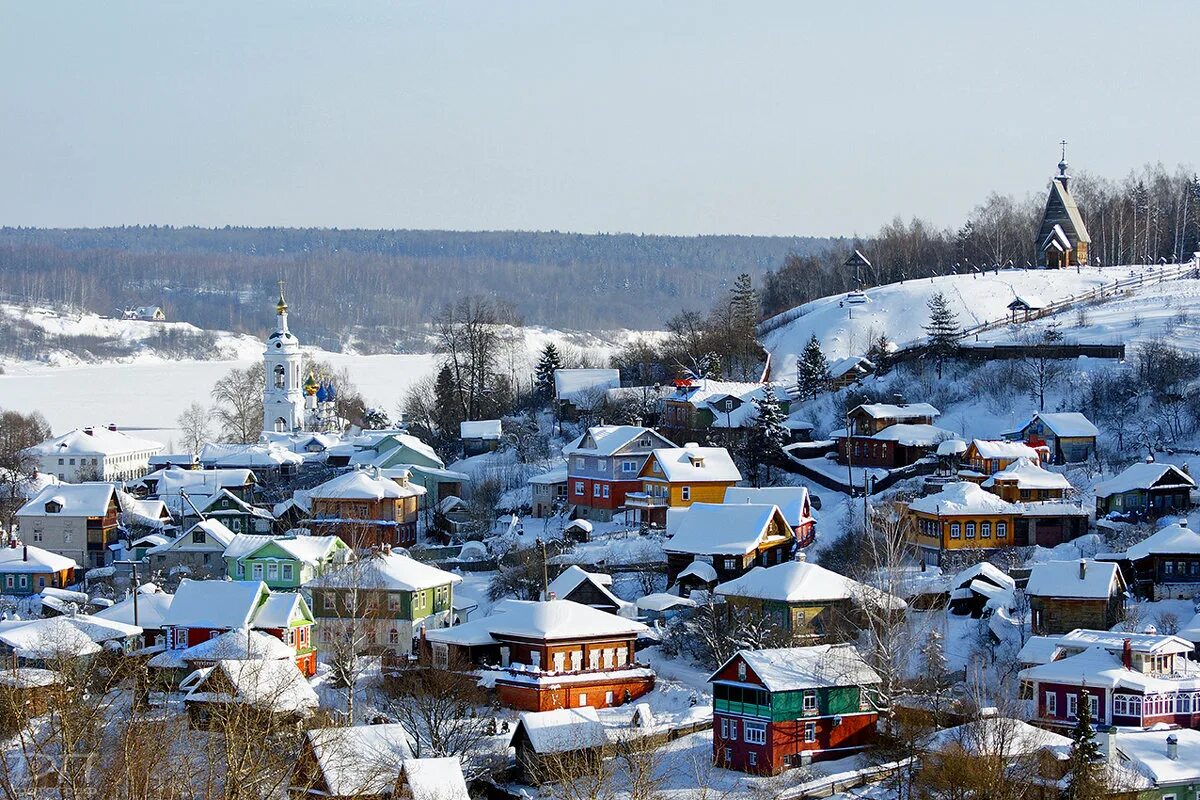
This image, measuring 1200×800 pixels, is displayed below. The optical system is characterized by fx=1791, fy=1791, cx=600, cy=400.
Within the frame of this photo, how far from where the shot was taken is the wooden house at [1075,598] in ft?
112

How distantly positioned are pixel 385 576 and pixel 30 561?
13.0m

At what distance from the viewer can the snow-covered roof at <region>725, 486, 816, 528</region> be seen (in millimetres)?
42938

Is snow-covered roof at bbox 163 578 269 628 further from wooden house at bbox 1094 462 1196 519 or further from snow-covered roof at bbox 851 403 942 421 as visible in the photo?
snow-covered roof at bbox 851 403 942 421

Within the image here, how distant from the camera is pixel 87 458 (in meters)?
66.4

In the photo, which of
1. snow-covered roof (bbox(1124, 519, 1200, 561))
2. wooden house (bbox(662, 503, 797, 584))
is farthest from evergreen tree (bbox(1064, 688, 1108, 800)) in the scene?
wooden house (bbox(662, 503, 797, 584))

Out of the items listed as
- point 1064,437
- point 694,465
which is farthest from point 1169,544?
point 694,465

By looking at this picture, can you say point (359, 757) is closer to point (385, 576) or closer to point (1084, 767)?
point (1084, 767)

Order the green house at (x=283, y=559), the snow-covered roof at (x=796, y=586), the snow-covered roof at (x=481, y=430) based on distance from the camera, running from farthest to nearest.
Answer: the snow-covered roof at (x=481, y=430) → the green house at (x=283, y=559) → the snow-covered roof at (x=796, y=586)

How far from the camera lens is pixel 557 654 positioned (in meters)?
33.8

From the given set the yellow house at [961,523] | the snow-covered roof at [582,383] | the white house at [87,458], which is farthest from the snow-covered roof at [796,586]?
the white house at [87,458]

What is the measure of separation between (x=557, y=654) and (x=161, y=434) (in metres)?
53.3

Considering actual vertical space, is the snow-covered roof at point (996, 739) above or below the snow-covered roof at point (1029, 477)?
below

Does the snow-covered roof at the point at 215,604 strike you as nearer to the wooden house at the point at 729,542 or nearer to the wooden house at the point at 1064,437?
the wooden house at the point at 729,542

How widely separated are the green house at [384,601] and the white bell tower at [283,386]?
3332 cm
